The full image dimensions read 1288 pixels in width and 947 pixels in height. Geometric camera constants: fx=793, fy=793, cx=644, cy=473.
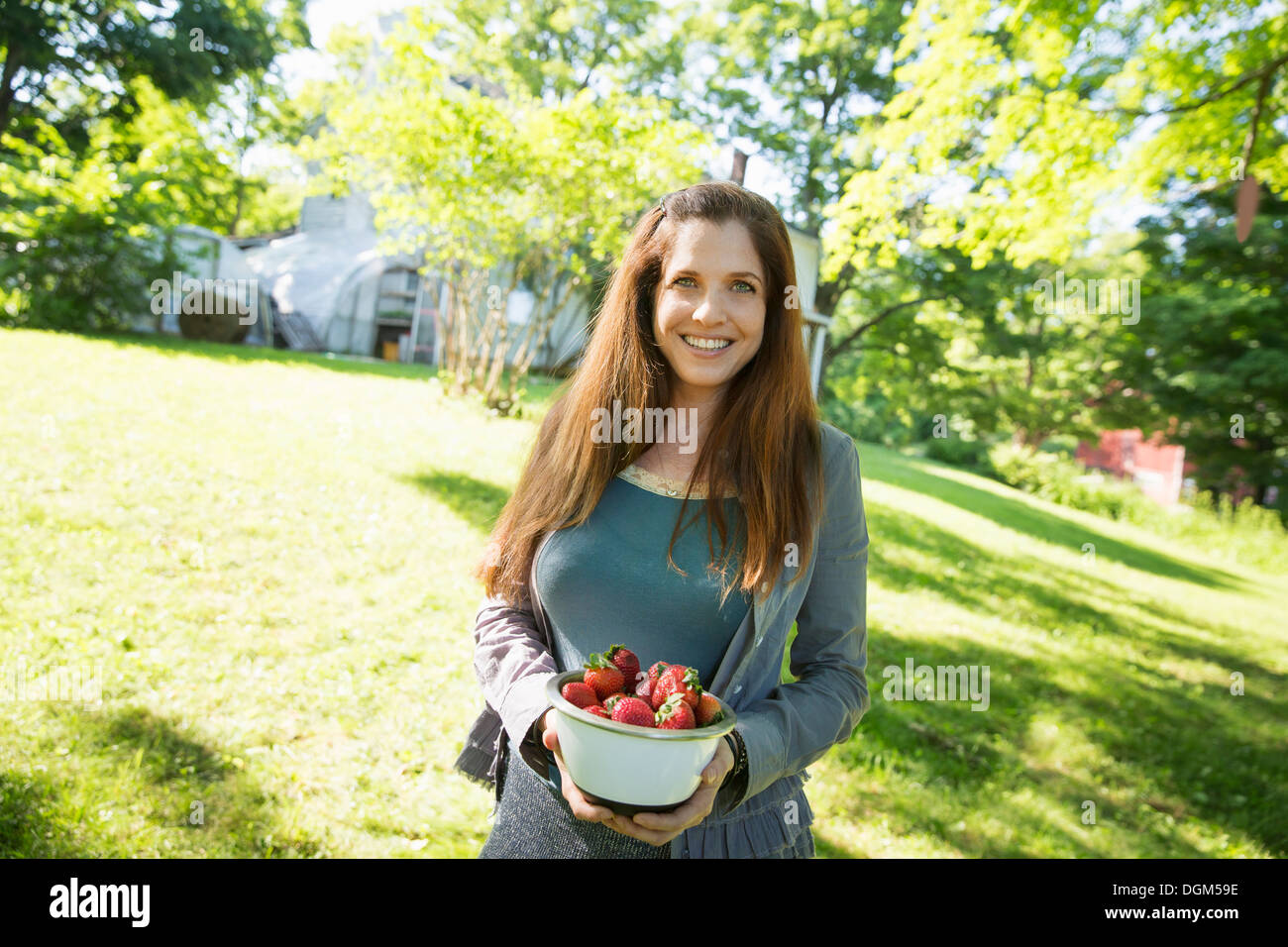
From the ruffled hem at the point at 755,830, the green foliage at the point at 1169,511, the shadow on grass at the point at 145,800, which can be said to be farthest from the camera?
the green foliage at the point at 1169,511

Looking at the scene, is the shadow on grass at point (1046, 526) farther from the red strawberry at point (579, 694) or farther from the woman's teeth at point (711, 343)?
the red strawberry at point (579, 694)

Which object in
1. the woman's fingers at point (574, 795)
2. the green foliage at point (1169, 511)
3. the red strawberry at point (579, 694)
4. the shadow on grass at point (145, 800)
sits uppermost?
the red strawberry at point (579, 694)

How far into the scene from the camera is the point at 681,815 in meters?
1.49

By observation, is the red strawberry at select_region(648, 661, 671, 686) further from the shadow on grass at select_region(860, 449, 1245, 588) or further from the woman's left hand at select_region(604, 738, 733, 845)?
the shadow on grass at select_region(860, 449, 1245, 588)

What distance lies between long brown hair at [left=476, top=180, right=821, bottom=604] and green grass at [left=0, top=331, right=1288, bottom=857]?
1.48 ft

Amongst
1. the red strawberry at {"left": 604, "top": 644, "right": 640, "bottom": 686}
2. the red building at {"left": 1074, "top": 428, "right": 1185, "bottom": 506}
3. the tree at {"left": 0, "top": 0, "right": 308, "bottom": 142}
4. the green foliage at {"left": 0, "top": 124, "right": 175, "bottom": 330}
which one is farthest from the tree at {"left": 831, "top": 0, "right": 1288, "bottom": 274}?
the red building at {"left": 1074, "top": 428, "right": 1185, "bottom": 506}

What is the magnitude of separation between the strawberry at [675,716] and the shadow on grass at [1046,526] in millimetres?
14989

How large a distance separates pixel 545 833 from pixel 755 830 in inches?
19.0

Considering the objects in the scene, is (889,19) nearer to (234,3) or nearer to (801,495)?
(234,3)

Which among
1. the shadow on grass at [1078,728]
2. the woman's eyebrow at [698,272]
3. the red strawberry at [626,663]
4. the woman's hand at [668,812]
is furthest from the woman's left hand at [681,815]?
the shadow on grass at [1078,728]

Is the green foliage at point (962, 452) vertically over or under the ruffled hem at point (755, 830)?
over

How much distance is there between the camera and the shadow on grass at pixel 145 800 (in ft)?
10.0
